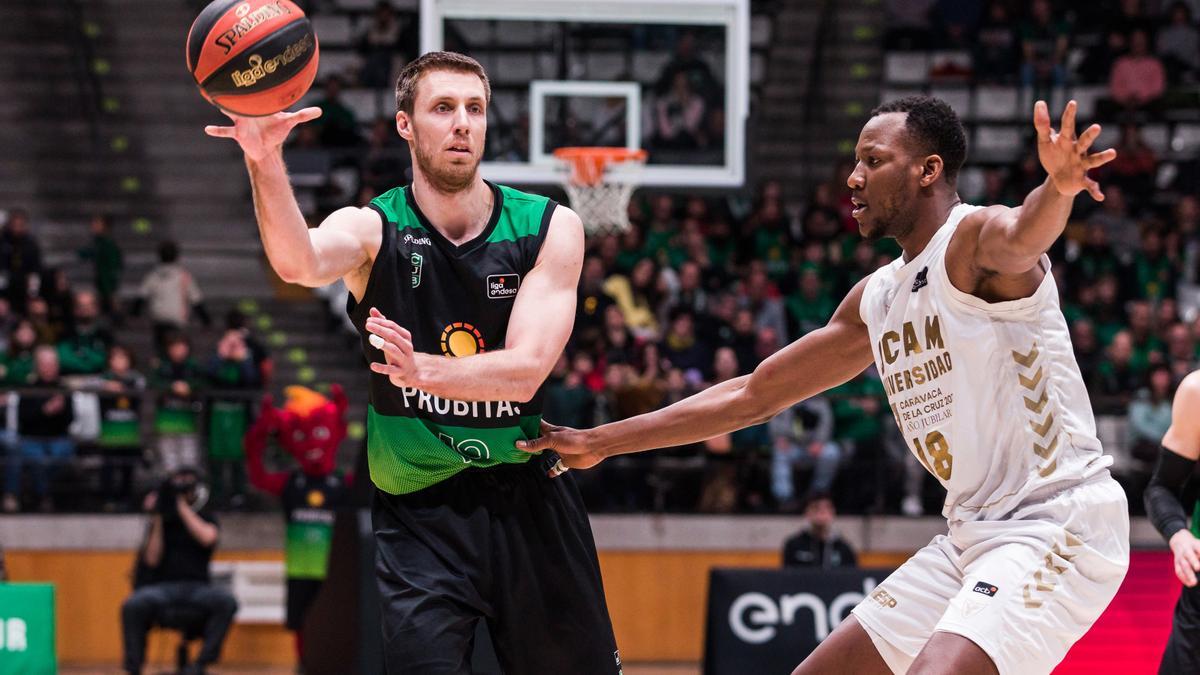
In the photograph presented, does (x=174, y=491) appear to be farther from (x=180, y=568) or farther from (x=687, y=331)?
(x=687, y=331)

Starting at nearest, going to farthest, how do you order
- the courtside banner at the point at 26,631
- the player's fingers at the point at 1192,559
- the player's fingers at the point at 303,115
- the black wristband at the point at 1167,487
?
1. the player's fingers at the point at 303,115
2. the player's fingers at the point at 1192,559
3. the black wristband at the point at 1167,487
4. the courtside banner at the point at 26,631

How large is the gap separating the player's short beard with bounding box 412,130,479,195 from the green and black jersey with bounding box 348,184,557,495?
0.11 m

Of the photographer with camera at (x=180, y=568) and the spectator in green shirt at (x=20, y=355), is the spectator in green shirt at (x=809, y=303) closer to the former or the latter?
the photographer with camera at (x=180, y=568)

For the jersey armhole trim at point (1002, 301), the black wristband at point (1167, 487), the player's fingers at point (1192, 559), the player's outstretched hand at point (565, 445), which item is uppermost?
the jersey armhole trim at point (1002, 301)

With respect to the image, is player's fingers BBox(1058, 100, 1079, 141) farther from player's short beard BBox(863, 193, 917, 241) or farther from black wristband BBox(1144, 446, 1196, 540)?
black wristband BBox(1144, 446, 1196, 540)

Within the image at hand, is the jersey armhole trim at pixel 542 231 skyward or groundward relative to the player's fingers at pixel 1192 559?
skyward

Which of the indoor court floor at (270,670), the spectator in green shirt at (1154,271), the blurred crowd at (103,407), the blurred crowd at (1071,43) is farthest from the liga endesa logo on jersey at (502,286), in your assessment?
the blurred crowd at (1071,43)

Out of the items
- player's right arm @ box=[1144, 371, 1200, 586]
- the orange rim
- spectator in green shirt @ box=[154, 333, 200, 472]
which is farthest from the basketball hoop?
spectator in green shirt @ box=[154, 333, 200, 472]

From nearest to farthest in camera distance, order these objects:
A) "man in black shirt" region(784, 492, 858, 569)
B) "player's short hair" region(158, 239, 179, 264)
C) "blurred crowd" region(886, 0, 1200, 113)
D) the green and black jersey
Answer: the green and black jersey, "man in black shirt" region(784, 492, 858, 569), "player's short hair" region(158, 239, 179, 264), "blurred crowd" region(886, 0, 1200, 113)

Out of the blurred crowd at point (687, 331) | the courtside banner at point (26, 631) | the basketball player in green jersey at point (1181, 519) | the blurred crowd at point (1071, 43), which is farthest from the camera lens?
the blurred crowd at point (1071, 43)

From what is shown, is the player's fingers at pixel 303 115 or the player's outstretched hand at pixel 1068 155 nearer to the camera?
the player's outstretched hand at pixel 1068 155

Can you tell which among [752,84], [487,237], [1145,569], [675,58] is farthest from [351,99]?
[487,237]

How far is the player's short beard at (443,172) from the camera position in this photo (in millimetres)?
4641

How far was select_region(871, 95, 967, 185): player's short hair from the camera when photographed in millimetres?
4574
